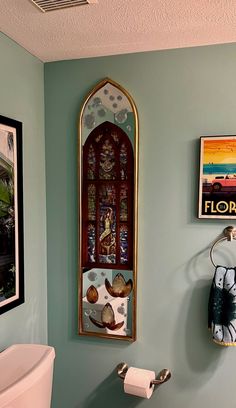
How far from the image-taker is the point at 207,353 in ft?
5.61

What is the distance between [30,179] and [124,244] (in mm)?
615

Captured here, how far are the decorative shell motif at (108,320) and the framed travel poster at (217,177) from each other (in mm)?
723

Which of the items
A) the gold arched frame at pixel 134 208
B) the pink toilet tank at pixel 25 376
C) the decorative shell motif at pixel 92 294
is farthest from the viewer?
the decorative shell motif at pixel 92 294

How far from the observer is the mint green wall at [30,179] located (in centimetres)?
160

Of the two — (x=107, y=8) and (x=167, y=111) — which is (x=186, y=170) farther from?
(x=107, y=8)

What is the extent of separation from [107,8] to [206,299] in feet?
Answer: 4.68

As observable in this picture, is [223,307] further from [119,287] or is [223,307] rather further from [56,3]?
[56,3]

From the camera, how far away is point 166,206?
1743 millimetres

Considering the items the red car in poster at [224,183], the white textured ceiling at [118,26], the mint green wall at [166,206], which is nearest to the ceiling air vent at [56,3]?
the white textured ceiling at [118,26]

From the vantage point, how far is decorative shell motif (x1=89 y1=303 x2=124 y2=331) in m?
1.82

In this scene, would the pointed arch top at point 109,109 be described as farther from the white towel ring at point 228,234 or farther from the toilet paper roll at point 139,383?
the toilet paper roll at point 139,383

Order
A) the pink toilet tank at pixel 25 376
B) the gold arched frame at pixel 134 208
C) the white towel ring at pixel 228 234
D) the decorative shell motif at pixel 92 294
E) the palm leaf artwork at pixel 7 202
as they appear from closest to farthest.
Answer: the pink toilet tank at pixel 25 376 < the palm leaf artwork at pixel 7 202 < the white towel ring at pixel 228 234 < the gold arched frame at pixel 134 208 < the decorative shell motif at pixel 92 294

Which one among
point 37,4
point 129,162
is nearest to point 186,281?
point 129,162

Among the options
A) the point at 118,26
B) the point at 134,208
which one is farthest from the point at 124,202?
the point at 118,26
